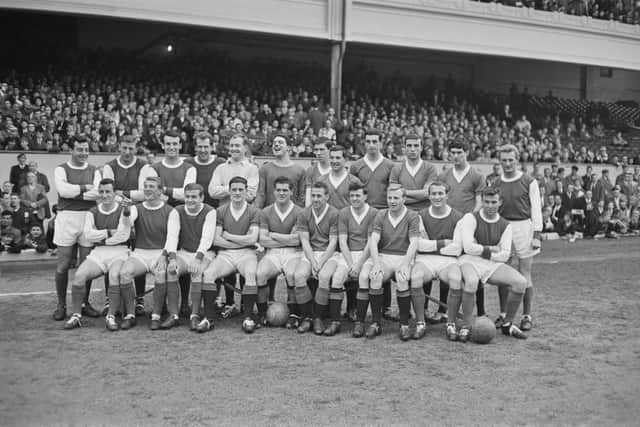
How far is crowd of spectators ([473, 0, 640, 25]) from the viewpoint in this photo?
2488 centimetres

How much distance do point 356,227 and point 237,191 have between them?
4.82ft

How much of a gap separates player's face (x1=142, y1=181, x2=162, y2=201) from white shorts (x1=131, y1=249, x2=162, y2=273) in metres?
0.62

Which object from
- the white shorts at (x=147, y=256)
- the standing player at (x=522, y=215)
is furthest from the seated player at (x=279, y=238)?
the standing player at (x=522, y=215)

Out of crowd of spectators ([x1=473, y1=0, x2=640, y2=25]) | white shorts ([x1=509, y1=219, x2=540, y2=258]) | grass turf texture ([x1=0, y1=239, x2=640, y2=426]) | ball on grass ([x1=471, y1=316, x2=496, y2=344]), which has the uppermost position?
crowd of spectators ([x1=473, y1=0, x2=640, y2=25])

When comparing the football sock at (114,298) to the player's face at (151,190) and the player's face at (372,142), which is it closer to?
the player's face at (151,190)

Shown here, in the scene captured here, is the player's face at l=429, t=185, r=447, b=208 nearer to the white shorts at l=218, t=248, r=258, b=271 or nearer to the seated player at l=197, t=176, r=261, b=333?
the seated player at l=197, t=176, r=261, b=333

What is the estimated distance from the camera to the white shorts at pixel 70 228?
843 cm

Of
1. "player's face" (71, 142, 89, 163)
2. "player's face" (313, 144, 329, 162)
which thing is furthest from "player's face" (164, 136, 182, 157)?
"player's face" (313, 144, 329, 162)

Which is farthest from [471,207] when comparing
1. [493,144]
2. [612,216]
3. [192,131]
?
[493,144]

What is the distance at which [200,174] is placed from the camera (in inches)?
352

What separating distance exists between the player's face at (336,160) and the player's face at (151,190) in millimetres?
2107

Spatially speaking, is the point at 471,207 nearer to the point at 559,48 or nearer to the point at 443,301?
the point at 443,301

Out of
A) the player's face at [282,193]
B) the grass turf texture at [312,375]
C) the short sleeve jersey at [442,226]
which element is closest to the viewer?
the grass turf texture at [312,375]

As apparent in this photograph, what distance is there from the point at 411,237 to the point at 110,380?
11.9 ft
